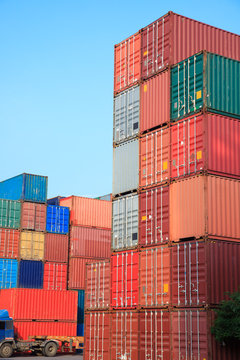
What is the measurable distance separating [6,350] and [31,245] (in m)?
12.2

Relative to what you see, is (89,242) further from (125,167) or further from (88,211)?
(125,167)

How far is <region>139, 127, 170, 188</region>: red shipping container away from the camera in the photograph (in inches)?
1046

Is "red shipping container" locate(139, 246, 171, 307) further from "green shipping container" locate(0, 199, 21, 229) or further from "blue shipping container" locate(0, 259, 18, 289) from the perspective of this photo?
"green shipping container" locate(0, 199, 21, 229)

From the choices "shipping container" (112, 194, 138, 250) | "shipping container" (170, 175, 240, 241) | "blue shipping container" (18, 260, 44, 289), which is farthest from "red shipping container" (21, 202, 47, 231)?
"shipping container" (170, 175, 240, 241)

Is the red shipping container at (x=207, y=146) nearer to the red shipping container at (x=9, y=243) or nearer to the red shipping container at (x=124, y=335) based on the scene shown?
the red shipping container at (x=124, y=335)

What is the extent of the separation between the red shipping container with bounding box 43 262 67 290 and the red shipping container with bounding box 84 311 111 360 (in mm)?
16796

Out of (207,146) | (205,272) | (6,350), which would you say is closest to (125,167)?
(207,146)

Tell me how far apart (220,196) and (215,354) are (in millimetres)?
6543

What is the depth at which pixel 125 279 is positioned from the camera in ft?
90.5

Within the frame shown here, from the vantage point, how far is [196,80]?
2558cm

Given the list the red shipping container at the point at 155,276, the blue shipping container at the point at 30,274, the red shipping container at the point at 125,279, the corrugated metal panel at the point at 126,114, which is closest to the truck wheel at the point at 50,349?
the blue shipping container at the point at 30,274

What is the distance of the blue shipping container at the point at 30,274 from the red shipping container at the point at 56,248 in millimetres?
1193

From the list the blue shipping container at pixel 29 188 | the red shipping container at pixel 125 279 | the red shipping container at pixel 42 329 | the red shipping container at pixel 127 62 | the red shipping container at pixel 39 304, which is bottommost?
the red shipping container at pixel 42 329

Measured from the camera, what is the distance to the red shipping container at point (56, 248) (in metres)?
47.1
